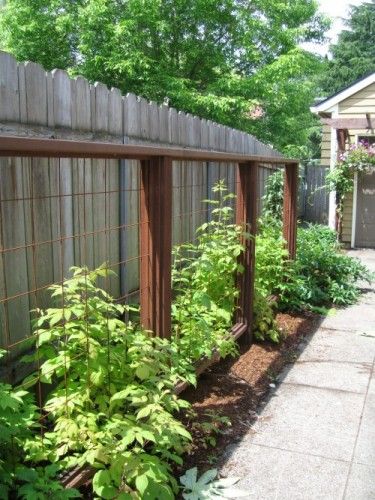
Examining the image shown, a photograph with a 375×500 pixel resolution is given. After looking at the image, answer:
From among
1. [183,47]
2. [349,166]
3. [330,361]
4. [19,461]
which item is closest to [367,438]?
[330,361]

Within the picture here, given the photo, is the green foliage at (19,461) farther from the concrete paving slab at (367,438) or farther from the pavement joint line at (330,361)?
the pavement joint line at (330,361)

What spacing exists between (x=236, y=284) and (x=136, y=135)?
1514 millimetres

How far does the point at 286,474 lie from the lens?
2.86 meters

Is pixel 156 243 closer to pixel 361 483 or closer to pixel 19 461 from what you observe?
pixel 19 461

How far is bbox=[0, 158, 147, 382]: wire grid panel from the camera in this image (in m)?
2.92

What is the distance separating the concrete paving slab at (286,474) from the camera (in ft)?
8.85

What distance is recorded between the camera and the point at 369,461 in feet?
9.76

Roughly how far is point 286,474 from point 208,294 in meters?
1.70

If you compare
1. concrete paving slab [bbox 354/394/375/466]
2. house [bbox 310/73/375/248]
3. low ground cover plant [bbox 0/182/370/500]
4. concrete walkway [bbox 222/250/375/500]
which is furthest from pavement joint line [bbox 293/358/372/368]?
house [bbox 310/73/375/248]

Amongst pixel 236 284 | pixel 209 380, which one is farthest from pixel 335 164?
pixel 209 380

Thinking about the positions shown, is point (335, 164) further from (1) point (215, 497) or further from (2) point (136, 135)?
(1) point (215, 497)

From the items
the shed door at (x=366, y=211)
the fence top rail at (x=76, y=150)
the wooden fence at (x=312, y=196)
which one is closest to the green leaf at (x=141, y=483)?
the fence top rail at (x=76, y=150)

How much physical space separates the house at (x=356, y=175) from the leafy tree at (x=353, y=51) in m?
19.7

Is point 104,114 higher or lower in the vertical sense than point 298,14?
lower
